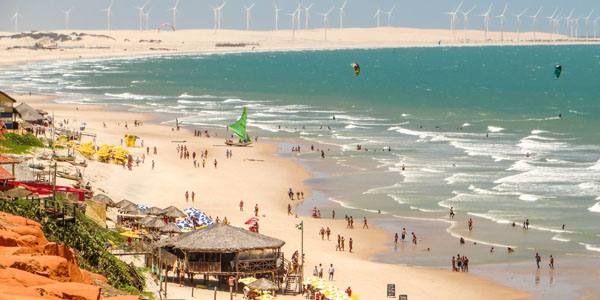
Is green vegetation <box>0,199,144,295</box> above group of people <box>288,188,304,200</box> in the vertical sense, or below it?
above

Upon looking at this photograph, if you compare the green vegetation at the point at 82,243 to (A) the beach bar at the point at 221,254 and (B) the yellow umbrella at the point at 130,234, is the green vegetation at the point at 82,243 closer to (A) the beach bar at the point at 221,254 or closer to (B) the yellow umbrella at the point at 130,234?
(A) the beach bar at the point at 221,254

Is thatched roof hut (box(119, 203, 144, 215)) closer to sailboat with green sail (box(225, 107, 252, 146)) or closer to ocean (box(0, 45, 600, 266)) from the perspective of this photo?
ocean (box(0, 45, 600, 266))

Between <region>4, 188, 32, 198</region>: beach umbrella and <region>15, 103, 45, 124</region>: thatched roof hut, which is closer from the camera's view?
<region>4, 188, 32, 198</region>: beach umbrella

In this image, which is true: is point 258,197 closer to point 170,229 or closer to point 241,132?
point 170,229

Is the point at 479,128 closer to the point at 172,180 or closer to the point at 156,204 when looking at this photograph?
the point at 172,180

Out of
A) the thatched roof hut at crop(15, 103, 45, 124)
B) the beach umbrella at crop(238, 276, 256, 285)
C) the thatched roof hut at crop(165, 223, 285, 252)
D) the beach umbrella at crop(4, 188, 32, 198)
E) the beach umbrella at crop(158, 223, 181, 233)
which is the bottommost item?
the beach umbrella at crop(238, 276, 256, 285)

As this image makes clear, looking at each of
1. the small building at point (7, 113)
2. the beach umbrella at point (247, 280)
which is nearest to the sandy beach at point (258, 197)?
the beach umbrella at point (247, 280)

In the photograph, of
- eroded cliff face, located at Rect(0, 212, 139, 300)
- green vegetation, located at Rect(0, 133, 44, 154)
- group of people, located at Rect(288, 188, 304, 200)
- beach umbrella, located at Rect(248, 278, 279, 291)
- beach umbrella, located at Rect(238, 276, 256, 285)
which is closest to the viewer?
eroded cliff face, located at Rect(0, 212, 139, 300)

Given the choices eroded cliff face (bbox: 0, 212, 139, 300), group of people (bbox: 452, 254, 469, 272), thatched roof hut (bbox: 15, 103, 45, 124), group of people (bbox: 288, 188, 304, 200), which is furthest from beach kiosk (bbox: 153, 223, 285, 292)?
thatched roof hut (bbox: 15, 103, 45, 124)
